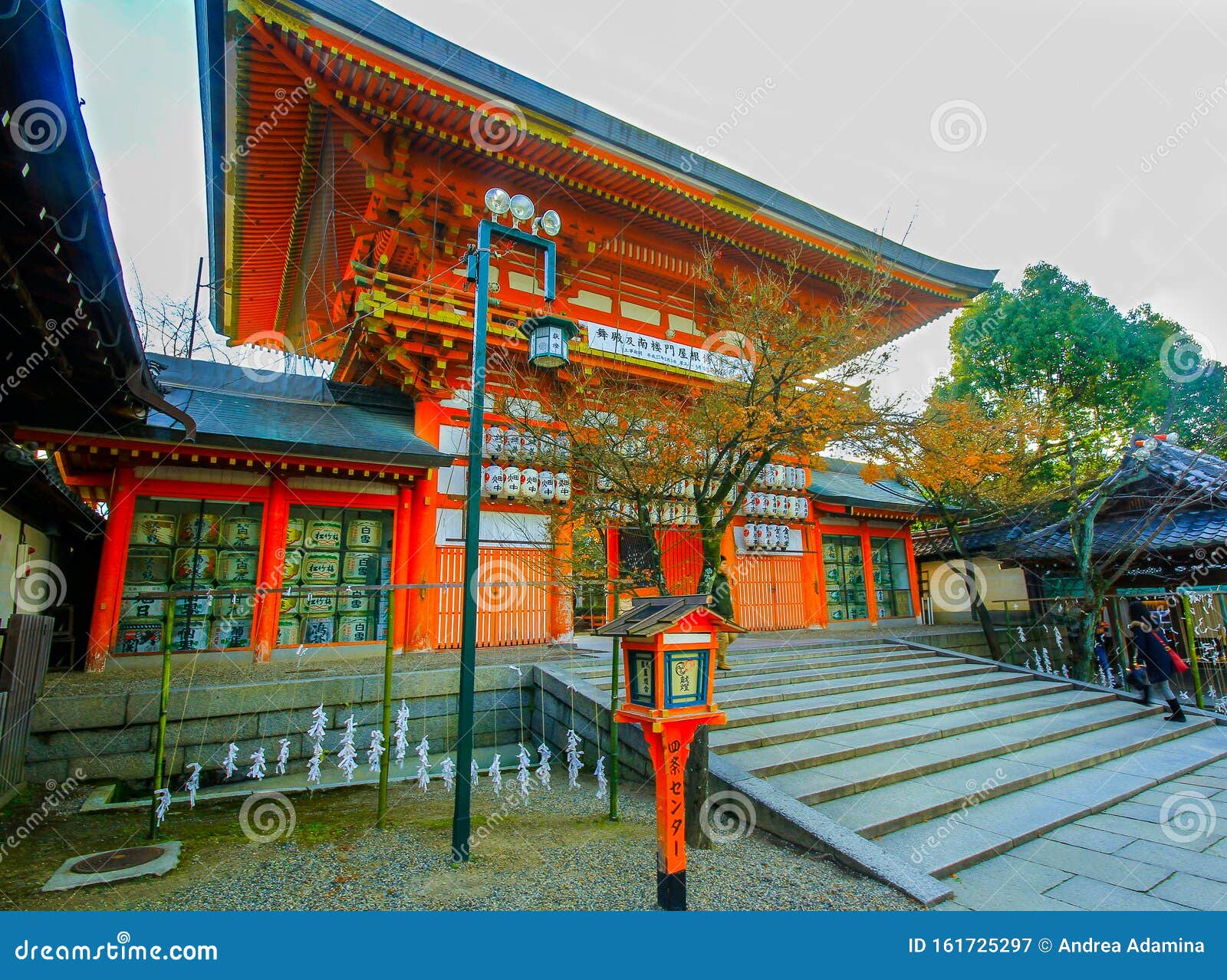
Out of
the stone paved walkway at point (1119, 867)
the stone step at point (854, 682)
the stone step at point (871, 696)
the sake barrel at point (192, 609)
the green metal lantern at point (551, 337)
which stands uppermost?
the green metal lantern at point (551, 337)

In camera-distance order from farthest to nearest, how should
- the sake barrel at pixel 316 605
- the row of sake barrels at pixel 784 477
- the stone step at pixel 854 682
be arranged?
the row of sake barrels at pixel 784 477 → the sake barrel at pixel 316 605 → the stone step at pixel 854 682

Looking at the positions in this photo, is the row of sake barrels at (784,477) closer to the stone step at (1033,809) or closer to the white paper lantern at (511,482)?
the white paper lantern at (511,482)

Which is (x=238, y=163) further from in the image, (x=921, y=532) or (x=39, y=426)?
(x=921, y=532)

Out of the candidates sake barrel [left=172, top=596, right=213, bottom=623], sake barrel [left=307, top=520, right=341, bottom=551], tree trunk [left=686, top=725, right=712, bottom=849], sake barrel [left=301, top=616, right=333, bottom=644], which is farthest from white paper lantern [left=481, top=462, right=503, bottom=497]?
tree trunk [left=686, top=725, right=712, bottom=849]

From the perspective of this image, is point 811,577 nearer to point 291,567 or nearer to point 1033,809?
point 1033,809

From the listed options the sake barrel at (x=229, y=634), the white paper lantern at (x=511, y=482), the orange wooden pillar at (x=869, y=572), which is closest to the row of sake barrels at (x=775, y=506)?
the orange wooden pillar at (x=869, y=572)

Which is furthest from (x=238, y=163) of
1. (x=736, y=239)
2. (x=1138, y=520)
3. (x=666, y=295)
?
(x=1138, y=520)

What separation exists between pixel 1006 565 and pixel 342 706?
15.9 meters

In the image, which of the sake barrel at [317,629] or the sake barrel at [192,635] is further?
the sake barrel at [317,629]

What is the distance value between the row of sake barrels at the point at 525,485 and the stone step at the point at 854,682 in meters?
4.38

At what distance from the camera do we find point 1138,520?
36.5 ft

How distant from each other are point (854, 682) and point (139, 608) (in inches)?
384

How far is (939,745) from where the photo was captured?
6.48 metres

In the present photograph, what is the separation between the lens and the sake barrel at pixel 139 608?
7.69 metres
